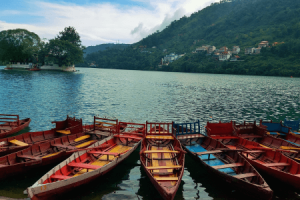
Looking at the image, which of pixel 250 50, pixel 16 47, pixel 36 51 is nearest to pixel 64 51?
pixel 36 51

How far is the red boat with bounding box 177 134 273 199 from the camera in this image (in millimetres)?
10109

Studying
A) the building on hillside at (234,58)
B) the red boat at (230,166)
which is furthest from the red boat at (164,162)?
the building on hillside at (234,58)

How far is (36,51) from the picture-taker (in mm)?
132875

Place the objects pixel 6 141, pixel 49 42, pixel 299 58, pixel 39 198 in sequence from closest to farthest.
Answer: pixel 39 198, pixel 6 141, pixel 49 42, pixel 299 58

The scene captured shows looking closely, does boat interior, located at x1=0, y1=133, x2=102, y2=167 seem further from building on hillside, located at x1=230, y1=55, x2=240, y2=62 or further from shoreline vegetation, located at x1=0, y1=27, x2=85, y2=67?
building on hillside, located at x1=230, y1=55, x2=240, y2=62

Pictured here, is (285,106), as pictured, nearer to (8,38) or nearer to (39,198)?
(39,198)

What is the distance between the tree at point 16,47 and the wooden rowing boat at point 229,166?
141909 mm

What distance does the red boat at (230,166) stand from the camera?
1011 cm

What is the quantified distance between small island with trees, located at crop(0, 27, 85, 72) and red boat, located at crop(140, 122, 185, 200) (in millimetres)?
133884

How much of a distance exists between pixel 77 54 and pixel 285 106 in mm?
127793

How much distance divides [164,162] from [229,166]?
412cm

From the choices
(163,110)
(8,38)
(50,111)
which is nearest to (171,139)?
(163,110)

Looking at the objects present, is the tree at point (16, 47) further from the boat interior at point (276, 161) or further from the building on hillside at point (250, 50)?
the building on hillside at point (250, 50)

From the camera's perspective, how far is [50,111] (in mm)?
34938
